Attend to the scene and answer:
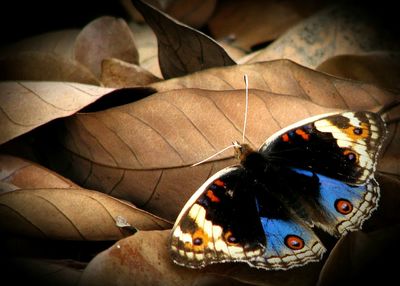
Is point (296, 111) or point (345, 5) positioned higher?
point (345, 5)

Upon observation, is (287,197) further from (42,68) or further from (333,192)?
(42,68)

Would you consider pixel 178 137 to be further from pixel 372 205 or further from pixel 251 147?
pixel 372 205

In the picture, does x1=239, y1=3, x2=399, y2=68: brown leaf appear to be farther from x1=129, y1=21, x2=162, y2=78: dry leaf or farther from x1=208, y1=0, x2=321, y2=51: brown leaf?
x1=129, y1=21, x2=162, y2=78: dry leaf

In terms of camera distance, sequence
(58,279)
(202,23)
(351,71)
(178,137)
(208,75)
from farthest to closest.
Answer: (202,23) < (351,71) < (208,75) < (178,137) < (58,279)

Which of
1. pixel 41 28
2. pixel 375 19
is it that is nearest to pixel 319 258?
pixel 375 19

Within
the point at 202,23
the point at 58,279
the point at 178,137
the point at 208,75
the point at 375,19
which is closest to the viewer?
the point at 58,279

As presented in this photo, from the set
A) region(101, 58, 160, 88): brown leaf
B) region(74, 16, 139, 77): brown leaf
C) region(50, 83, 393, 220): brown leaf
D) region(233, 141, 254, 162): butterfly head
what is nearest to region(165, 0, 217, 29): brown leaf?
region(74, 16, 139, 77): brown leaf

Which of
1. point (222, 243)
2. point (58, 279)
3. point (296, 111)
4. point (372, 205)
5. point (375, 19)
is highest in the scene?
point (375, 19)

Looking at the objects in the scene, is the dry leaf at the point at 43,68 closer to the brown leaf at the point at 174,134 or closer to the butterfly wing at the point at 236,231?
the brown leaf at the point at 174,134
